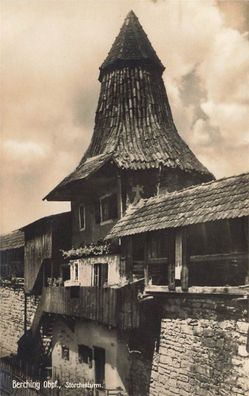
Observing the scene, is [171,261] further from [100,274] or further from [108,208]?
[108,208]

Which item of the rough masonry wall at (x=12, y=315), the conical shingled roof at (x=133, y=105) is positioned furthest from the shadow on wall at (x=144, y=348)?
the rough masonry wall at (x=12, y=315)

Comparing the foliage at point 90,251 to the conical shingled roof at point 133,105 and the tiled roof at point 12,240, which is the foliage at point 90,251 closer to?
the conical shingled roof at point 133,105

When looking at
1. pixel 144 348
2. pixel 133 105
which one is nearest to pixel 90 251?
pixel 144 348

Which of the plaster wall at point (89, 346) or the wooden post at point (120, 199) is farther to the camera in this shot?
the wooden post at point (120, 199)

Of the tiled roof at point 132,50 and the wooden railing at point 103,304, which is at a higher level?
the tiled roof at point 132,50

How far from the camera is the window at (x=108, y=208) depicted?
48.1ft

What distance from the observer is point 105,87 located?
17.2 m

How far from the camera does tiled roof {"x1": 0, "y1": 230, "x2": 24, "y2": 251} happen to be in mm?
21833

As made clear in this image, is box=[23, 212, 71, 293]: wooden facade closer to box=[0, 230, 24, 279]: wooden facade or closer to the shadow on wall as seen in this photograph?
box=[0, 230, 24, 279]: wooden facade

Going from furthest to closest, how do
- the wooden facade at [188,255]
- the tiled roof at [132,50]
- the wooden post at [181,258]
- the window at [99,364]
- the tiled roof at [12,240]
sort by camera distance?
1. the tiled roof at [12,240]
2. the tiled roof at [132,50]
3. the window at [99,364]
4. the wooden facade at [188,255]
5. the wooden post at [181,258]

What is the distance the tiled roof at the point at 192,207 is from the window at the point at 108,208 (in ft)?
6.18

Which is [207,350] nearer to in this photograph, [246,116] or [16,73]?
[246,116]

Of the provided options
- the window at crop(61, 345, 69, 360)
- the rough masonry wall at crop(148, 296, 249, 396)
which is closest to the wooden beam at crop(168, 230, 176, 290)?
the rough masonry wall at crop(148, 296, 249, 396)

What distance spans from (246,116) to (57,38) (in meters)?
5.50
